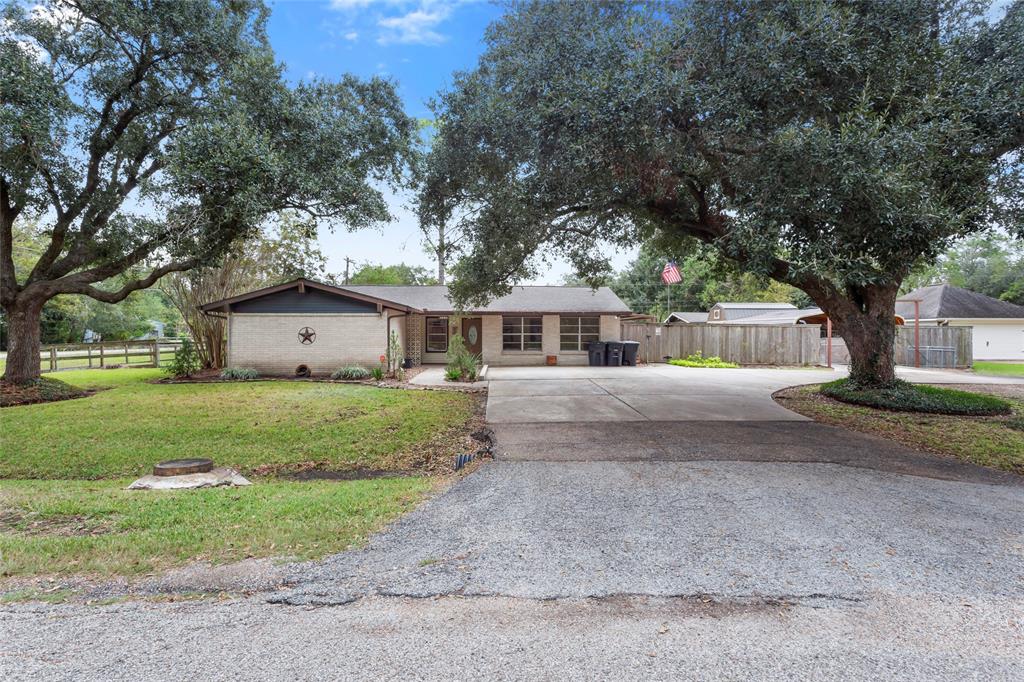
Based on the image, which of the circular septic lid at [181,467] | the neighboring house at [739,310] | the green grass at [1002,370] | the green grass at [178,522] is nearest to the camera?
the green grass at [178,522]

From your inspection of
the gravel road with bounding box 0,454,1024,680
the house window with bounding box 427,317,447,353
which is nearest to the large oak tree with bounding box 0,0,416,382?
the gravel road with bounding box 0,454,1024,680

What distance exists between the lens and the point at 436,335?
1906cm

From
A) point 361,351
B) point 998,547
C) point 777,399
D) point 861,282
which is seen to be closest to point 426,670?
point 998,547

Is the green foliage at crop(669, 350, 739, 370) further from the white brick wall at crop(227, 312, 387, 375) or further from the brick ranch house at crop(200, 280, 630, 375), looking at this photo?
the white brick wall at crop(227, 312, 387, 375)

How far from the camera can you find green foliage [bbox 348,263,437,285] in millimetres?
37188

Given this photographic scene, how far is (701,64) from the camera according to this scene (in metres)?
6.70

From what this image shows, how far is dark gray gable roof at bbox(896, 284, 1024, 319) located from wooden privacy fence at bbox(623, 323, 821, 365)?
8163mm

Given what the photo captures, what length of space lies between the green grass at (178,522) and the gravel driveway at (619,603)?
0.42 metres

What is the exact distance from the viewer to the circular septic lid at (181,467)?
538 cm

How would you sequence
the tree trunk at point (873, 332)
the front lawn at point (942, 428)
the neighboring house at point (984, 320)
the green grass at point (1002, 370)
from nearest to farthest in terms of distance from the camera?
the front lawn at point (942, 428)
the tree trunk at point (873, 332)
the green grass at point (1002, 370)
the neighboring house at point (984, 320)

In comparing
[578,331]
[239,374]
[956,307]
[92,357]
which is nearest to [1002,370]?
[956,307]

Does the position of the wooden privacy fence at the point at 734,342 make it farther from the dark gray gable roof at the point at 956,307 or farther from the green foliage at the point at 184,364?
the green foliage at the point at 184,364

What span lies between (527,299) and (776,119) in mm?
13274

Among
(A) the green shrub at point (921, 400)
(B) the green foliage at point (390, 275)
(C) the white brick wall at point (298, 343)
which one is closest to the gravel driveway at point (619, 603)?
(A) the green shrub at point (921, 400)
